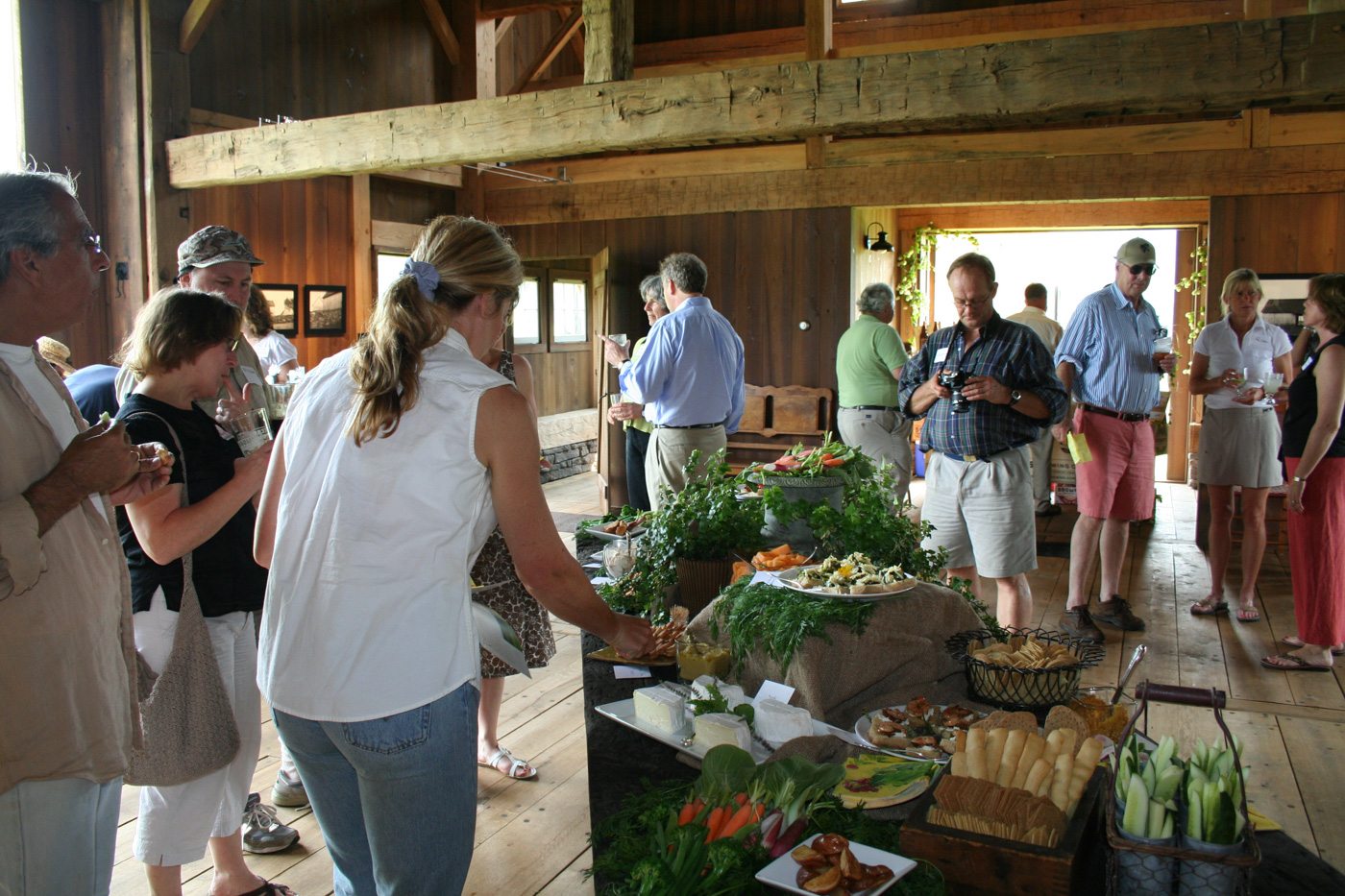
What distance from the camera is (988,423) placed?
360cm

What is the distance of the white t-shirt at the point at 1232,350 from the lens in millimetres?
5328

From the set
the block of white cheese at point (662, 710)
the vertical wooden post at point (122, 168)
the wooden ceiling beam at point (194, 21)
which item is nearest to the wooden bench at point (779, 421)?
the vertical wooden post at point (122, 168)

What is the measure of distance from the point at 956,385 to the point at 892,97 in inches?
60.0

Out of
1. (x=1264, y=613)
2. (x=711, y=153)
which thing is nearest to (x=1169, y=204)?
(x=711, y=153)

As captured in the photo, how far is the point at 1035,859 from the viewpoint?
4.36ft

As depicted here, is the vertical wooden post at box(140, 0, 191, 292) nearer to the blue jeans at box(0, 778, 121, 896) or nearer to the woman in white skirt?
the blue jeans at box(0, 778, 121, 896)

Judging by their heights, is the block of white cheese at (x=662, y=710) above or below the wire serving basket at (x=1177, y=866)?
below

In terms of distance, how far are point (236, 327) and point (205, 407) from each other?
216 millimetres

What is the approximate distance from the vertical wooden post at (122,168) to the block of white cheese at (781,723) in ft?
18.7

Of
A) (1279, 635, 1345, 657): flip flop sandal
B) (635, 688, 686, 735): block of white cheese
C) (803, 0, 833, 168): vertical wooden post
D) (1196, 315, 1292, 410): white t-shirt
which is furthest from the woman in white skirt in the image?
(635, 688, 686, 735): block of white cheese

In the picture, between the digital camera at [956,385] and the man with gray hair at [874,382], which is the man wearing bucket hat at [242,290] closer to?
the digital camera at [956,385]

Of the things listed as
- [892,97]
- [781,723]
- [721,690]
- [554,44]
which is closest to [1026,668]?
[781,723]

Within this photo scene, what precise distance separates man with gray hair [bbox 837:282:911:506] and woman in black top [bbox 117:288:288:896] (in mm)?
4450

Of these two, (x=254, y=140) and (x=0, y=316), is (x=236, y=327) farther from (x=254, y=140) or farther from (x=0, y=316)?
(x=254, y=140)
